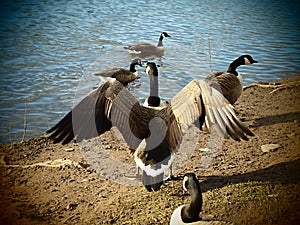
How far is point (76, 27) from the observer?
626 inches

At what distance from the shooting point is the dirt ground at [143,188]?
4934mm

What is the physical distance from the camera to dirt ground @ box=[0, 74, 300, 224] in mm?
4934

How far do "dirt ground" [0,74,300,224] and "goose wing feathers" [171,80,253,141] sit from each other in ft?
3.04

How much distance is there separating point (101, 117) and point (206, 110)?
1.43 m

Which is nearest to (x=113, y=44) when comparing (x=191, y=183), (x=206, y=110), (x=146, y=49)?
(x=146, y=49)

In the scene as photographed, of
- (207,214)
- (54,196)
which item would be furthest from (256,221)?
(54,196)

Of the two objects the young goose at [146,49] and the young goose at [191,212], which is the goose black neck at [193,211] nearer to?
the young goose at [191,212]

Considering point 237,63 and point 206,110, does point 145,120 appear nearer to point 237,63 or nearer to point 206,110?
point 206,110

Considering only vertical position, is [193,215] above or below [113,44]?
above

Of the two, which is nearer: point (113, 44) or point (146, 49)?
point (146, 49)

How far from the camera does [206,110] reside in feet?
16.6

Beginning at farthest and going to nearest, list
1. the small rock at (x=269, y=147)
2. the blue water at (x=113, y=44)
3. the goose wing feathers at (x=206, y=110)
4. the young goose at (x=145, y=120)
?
the blue water at (x=113, y=44) < the small rock at (x=269, y=147) < the young goose at (x=145, y=120) < the goose wing feathers at (x=206, y=110)

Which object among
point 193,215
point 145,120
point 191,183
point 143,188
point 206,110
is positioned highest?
point 206,110

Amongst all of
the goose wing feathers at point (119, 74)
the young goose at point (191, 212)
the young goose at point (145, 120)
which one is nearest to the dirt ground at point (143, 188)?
A: the young goose at point (191, 212)
